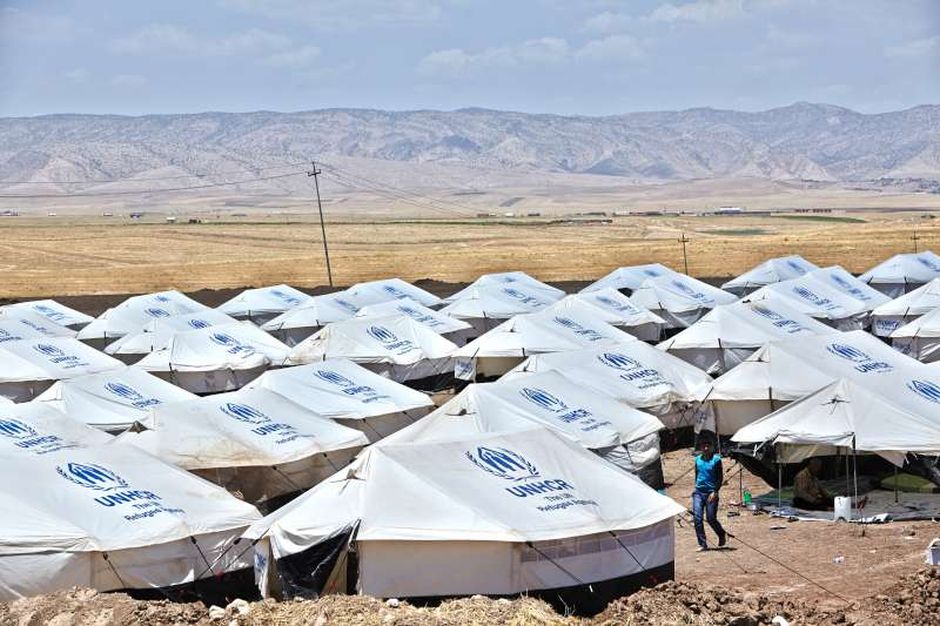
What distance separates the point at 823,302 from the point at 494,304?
9466 mm

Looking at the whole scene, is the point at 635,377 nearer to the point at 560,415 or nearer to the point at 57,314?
the point at 560,415

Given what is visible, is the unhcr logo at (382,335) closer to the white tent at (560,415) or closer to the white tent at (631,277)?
the white tent at (560,415)

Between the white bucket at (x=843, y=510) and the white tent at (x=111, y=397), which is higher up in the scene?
the white tent at (x=111, y=397)

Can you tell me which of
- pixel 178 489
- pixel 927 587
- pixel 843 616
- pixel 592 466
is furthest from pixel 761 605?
pixel 178 489

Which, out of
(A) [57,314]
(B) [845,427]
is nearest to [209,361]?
(A) [57,314]

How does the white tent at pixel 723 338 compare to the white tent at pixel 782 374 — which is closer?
the white tent at pixel 782 374

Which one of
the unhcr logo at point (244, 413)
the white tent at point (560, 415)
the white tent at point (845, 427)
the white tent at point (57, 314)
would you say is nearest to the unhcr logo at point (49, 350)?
the white tent at point (57, 314)

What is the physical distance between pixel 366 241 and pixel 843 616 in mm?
117594

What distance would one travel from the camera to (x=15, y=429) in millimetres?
19578

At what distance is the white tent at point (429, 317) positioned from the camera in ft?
128

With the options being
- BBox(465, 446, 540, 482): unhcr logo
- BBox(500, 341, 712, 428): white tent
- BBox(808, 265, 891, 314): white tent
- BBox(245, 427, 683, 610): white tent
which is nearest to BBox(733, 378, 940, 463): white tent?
BBox(245, 427, 683, 610): white tent

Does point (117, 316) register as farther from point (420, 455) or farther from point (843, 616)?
point (843, 616)

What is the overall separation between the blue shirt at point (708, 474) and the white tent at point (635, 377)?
735cm

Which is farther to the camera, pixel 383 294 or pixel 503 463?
pixel 383 294
